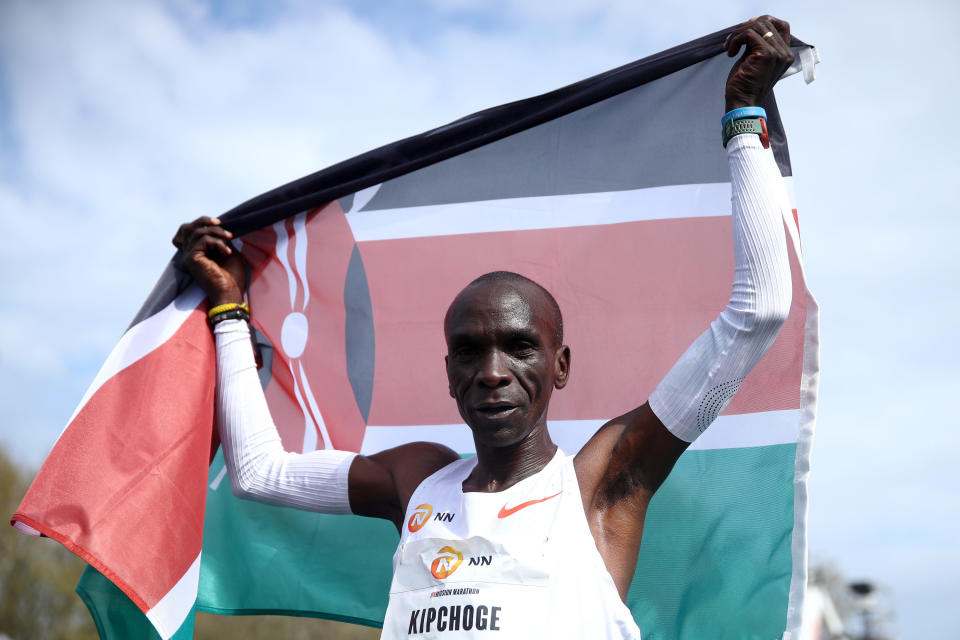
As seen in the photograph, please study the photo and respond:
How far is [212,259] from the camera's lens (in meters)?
5.00

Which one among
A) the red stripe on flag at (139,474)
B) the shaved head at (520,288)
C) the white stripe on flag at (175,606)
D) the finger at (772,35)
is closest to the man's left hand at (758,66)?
the finger at (772,35)

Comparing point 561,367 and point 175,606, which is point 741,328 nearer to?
point 561,367

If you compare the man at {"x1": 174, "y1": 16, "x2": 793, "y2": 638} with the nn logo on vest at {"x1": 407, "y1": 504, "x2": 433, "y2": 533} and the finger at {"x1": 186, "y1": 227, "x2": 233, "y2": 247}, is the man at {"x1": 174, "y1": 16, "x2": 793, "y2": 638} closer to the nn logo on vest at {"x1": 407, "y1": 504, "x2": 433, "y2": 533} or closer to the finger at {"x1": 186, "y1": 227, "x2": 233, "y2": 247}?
the nn logo on vest at {"x1": 407, "y1": 504, "x2": 433, "y2": 533}

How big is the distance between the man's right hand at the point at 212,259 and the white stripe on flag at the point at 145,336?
0.40 feet

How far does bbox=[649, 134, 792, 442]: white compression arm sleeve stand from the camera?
10.9ft

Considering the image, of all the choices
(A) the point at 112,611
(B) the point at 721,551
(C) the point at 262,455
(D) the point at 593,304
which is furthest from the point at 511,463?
(A) the point at 112,611

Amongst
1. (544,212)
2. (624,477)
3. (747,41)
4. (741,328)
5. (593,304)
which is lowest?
(624,477)

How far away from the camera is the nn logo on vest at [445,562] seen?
3291 mm

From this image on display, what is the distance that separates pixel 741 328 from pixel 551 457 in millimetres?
910

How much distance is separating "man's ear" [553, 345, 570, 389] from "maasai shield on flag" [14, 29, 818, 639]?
0.85m

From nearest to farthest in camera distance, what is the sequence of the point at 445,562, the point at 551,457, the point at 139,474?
A: the point at 445,562, the point at 551,457, the point at 139,474

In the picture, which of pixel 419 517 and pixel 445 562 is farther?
pixel 419 517

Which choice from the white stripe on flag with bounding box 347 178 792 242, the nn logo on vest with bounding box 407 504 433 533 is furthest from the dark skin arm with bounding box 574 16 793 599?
the white stripe on flag with bounding box 347 178 792 242

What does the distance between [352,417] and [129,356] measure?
117 centimetres
